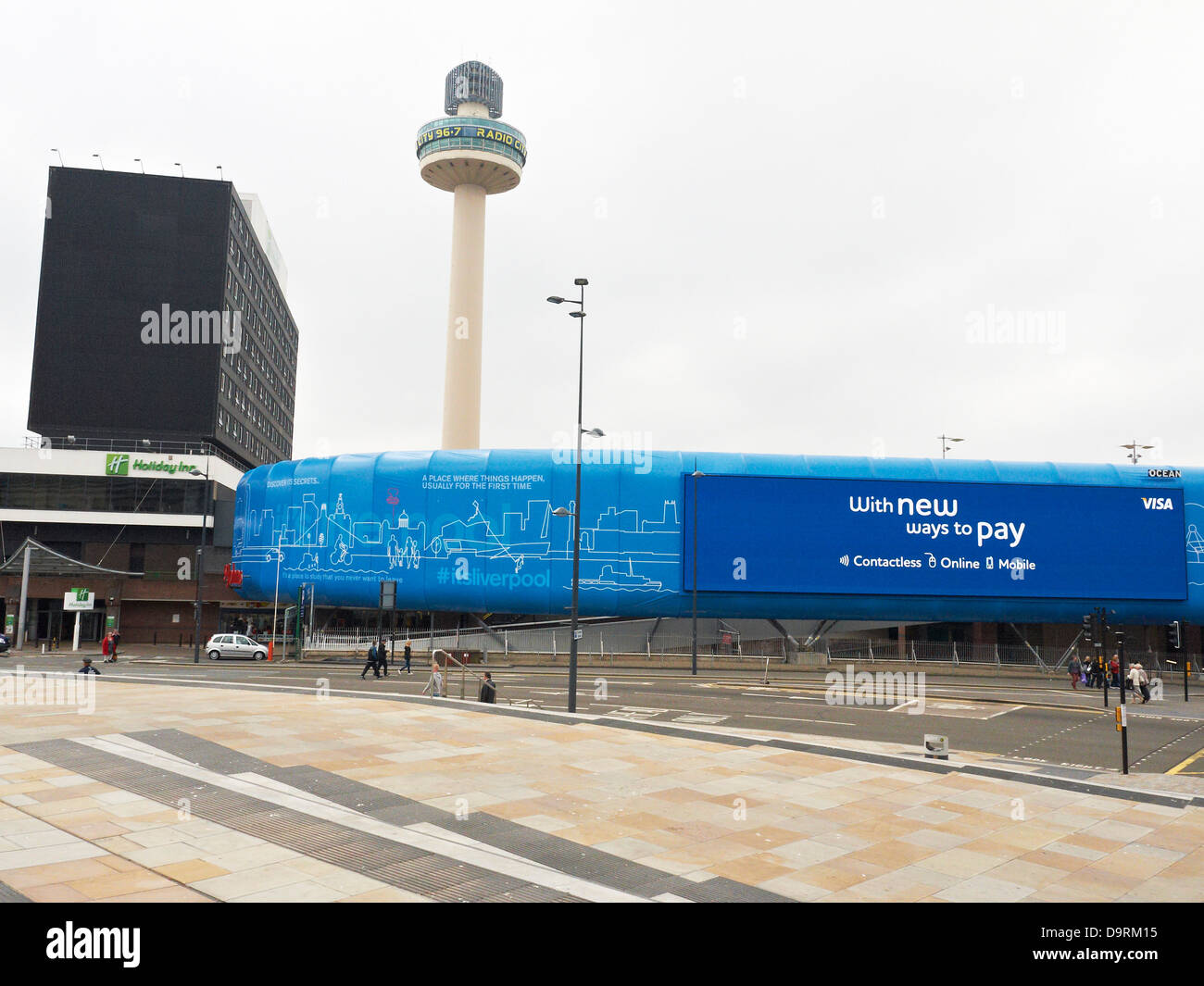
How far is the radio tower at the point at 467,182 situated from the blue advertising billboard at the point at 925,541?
26.1m

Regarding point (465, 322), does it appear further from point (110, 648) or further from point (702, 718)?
point (702, 718)

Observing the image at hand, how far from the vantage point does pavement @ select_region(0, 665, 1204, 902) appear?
9.79m

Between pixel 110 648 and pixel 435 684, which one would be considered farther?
pixel 110 648

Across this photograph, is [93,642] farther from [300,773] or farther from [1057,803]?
[1057,803]

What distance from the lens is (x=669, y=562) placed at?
2211 inches

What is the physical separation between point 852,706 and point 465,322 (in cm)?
5499

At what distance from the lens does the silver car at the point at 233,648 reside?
4909 cm

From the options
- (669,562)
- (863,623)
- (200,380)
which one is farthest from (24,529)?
(863,623)

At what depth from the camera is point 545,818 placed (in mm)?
12695

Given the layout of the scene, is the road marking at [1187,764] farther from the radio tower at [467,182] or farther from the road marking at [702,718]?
the radio tower at [467,182]

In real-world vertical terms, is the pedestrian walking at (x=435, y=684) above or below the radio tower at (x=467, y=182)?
below

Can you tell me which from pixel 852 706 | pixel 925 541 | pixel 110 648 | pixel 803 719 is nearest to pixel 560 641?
pixel 925 541

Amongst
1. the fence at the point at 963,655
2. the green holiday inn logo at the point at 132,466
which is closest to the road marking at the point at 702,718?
the fence at the point at 963,655
